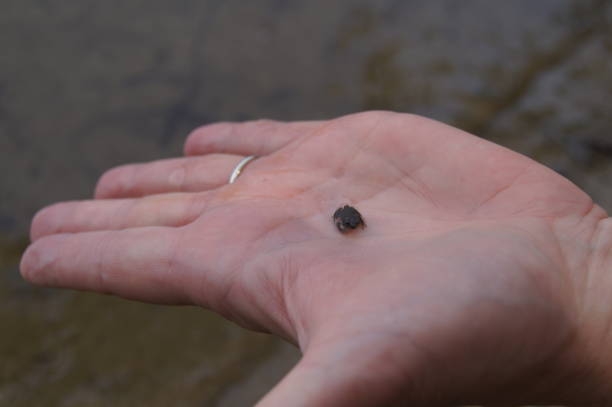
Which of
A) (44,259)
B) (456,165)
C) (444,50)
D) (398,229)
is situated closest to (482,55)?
(444,50)

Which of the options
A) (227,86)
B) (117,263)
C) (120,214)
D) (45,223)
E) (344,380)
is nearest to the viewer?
(344,380)

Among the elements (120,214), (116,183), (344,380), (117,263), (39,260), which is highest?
(116,183)

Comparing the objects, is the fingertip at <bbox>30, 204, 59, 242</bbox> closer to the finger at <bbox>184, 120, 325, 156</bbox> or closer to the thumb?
the finger at <bbox>184, 120, 325, 156</bbox>

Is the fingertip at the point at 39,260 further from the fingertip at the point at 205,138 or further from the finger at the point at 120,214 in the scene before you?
the fingertip at the point at 205,138

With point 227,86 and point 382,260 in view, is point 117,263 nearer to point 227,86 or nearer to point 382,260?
point 382,260

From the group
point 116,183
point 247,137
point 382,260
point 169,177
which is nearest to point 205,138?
point 247,137

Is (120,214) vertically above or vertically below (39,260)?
above

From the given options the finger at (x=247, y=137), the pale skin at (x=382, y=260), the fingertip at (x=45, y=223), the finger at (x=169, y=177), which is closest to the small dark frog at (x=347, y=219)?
the pale skin at (x=382, y=260)
